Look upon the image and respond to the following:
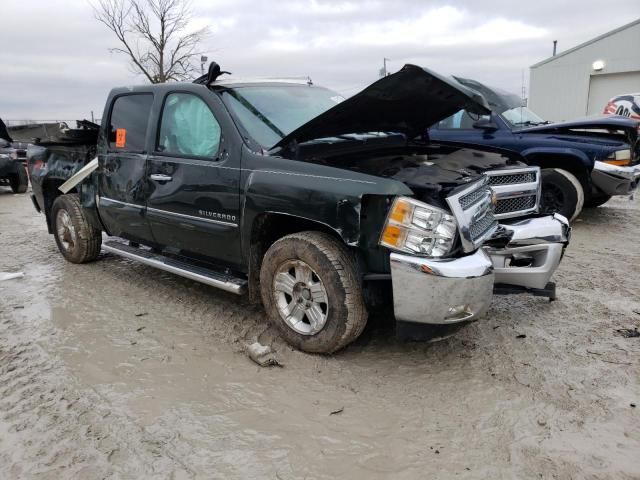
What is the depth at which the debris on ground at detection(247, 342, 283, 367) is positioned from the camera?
3.36 metres

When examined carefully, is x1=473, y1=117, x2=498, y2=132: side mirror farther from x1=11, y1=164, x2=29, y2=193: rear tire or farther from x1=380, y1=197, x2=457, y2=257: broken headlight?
x1=11, y1=164, x2=29, y2=193: rear tire

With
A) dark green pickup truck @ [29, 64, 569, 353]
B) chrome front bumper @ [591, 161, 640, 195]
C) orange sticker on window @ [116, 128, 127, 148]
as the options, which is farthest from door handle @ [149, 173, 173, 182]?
chrome front bumper @ [591, 161, 640, 195]

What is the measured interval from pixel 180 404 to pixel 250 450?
2.01 ft

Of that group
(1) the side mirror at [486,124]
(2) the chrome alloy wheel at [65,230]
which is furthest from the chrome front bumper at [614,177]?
(2) the chrome alloy wheel at [65,230]

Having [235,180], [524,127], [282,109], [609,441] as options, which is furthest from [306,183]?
[524,127]

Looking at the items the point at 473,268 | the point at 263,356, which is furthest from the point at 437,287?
the point at 263,356

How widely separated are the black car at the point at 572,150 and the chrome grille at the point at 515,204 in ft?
8.52

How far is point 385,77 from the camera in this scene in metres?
2.94

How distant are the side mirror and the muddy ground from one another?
10.3 feet

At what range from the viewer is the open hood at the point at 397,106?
3.01m

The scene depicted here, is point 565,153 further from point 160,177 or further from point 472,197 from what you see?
point 160,177

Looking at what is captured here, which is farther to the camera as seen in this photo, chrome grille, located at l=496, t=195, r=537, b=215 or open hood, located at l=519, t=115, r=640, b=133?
open hood, located at l=519, t=115, r=640, b=133

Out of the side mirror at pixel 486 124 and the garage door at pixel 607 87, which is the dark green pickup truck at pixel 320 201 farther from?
the garage door at pixel 607 87

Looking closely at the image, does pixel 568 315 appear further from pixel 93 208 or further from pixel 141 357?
pixel 93 208
